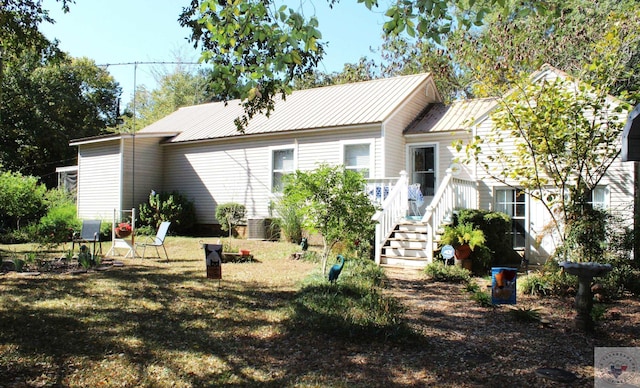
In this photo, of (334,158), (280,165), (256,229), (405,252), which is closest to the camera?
(405,252)

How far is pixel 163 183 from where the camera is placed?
63.1 feet

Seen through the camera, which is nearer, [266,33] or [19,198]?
[266,33]

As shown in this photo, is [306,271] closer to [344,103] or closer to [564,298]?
[564,298]

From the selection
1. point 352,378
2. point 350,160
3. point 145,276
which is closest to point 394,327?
point 352,378

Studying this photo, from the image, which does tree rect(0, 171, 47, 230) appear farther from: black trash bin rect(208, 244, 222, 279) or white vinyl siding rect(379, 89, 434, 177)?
black trash bin rect(208, 244, 222, 279)

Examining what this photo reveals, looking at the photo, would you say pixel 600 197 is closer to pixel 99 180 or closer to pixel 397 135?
pixel 397 135

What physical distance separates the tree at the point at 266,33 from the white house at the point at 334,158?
5.71m

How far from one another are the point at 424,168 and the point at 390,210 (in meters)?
3.72

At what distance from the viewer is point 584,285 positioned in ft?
18.1

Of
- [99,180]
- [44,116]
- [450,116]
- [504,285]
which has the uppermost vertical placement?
[44,116]

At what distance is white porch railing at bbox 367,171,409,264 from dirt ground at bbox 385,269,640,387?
333 cm

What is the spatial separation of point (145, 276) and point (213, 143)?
9828mm

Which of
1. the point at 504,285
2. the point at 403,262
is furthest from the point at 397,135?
the point at 504,285

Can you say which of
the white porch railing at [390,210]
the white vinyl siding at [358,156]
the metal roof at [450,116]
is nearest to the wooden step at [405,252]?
the white porch railing at [390,210]
